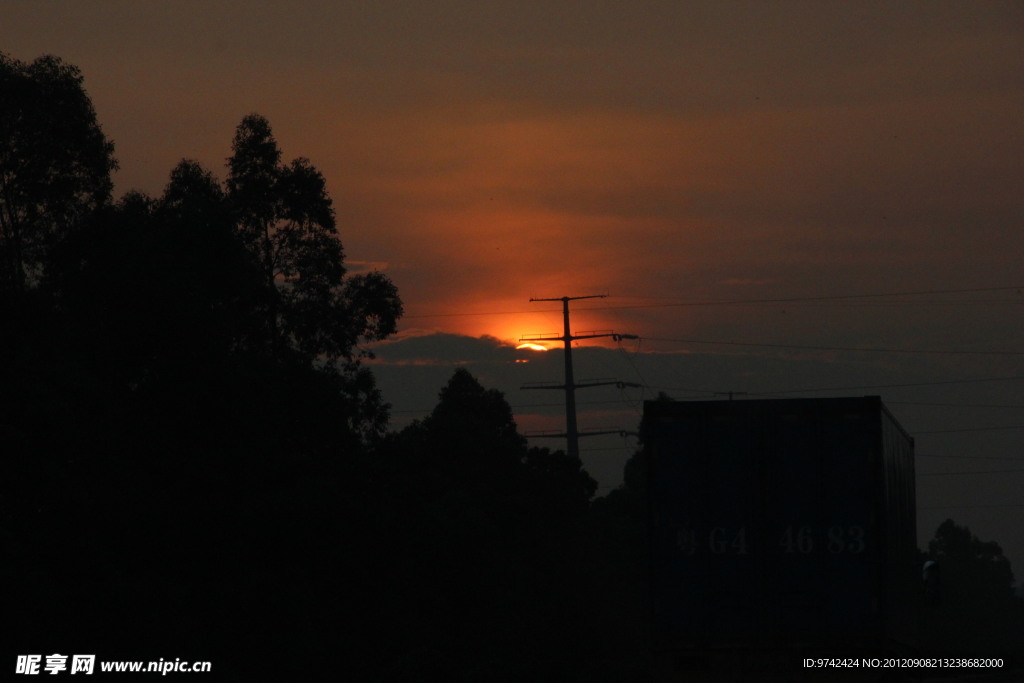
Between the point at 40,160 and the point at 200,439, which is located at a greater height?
the point at 40,160

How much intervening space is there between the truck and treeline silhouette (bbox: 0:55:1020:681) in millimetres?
6901

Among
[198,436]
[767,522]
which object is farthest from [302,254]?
[767,522]

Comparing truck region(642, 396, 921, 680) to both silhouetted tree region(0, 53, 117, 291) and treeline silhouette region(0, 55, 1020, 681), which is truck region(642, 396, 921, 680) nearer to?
treeline silhouette region(0, 55, 1020, 681)

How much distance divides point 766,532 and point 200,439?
24.0m

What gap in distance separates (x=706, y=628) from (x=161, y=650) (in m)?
21.0

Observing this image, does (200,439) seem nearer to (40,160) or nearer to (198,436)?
(198,436)

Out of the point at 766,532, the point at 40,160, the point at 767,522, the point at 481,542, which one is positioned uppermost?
the point at 40,160

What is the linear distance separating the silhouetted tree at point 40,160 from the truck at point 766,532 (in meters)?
24.7

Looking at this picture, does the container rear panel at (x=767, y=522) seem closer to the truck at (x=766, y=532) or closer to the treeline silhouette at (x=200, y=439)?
the truck at (x=766, y=532)

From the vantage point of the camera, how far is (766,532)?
18266 mm

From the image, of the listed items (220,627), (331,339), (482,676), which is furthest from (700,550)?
(331,339)

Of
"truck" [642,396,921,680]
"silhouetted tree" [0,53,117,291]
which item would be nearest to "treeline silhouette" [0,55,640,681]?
"silhouetted tree" [0,53,117,291]

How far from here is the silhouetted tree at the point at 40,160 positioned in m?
37.7

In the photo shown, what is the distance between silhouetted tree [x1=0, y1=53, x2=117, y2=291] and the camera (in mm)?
37688
